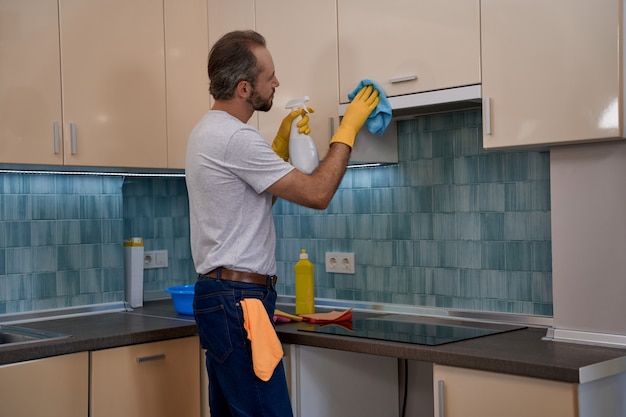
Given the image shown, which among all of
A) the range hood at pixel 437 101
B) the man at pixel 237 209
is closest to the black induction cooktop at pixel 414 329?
the man at pixel 237 209

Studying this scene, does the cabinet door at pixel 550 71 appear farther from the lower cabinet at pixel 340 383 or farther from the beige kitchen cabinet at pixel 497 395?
the lower cabinet at pixel 340 383

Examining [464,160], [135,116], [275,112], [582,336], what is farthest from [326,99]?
[582,336]

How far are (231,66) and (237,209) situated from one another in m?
0.40

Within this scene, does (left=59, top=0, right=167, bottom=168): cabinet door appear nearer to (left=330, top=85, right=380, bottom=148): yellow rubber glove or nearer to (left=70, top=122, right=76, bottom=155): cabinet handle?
(left=70, top=122, right=76, bottom=155): cabinet handle

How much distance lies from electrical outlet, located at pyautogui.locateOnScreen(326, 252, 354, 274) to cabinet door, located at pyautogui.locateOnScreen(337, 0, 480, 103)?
685 mm

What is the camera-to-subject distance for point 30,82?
2.71 meters

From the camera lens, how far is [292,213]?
11.1 ft

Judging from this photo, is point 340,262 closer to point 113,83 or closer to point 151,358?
point 151,358

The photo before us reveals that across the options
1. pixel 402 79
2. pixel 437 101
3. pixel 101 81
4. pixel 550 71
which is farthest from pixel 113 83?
pixel 550 71

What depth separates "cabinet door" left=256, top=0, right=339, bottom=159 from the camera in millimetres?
2770

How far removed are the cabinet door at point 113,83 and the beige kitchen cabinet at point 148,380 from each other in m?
0.68

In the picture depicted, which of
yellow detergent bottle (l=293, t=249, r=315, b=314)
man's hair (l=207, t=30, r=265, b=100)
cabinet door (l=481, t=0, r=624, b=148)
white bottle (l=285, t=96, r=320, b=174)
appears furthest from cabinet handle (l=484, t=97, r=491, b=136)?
yellow detergent bottle (l=293, t=249, r=315, b=314)

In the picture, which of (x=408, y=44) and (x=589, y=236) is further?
(x=408, y=44)

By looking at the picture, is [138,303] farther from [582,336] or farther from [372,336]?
[582,336]
